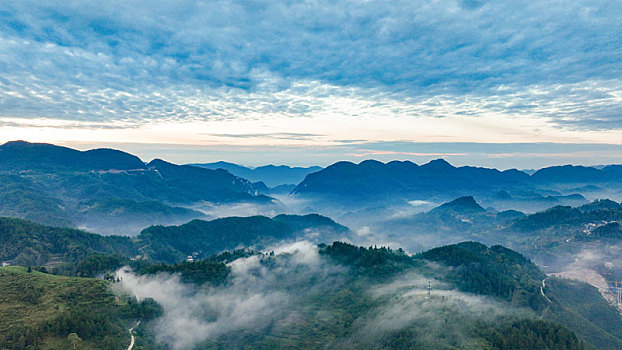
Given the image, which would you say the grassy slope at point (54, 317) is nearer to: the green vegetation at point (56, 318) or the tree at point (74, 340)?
the green vegetation at point (56, 318)

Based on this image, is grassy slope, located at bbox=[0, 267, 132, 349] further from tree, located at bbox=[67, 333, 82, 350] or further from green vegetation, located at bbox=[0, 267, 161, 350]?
tree, located at bbox=[67, 333, 82, 350]

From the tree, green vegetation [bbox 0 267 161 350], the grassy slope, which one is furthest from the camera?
the tree

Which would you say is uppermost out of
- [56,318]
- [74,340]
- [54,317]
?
[56,318]

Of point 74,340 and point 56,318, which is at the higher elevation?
point 56,318

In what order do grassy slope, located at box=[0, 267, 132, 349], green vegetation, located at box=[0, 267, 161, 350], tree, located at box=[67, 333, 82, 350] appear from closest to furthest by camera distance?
grassy slope, located at box=[0, 267, 132, 349]
green vegetation, located at box=[0, 267, 161, 350]
tree, located at box=[67, 333, 82, 350]

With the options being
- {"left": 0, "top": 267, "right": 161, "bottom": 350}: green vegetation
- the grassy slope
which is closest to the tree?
{"left": 0, "top": 267, "right": 161, "bottom": 350}: green vegetation

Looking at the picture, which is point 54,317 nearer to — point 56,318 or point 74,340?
point 56,318

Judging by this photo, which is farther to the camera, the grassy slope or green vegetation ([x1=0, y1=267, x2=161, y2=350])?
green vegetation ([x1=0, y1=267, x2=161, y2=350])

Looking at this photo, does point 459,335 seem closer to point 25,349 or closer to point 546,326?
point 546,326

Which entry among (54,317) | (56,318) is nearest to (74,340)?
(56,318)

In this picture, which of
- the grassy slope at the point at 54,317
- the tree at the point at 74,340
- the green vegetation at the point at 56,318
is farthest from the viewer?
the tree at the point at 74,340

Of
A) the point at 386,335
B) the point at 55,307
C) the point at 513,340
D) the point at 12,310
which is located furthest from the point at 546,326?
the point at 12,310

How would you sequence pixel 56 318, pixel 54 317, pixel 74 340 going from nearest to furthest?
pixel 74 340
pixel 56 318
pixel 54 317

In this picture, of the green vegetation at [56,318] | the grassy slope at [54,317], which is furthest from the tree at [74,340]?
the grassy slope at [54,317]
